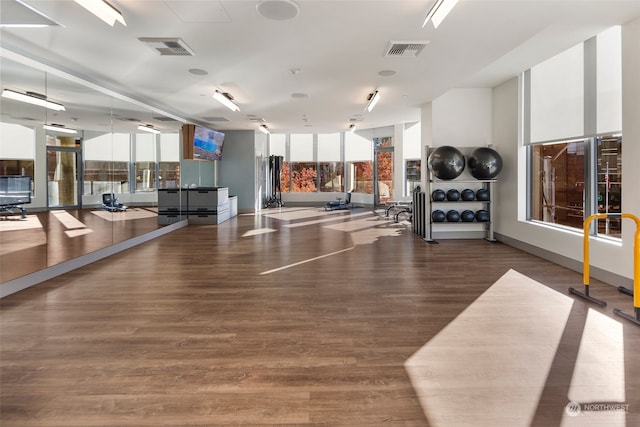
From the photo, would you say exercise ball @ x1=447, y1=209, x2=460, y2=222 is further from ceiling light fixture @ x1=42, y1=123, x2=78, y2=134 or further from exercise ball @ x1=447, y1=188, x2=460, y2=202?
ceiling light fixture @ x1=42, y1=123, x2=78, y2=134

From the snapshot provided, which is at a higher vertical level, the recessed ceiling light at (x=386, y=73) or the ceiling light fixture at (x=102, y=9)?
the recessed ceiling light at (x=386, y=73)

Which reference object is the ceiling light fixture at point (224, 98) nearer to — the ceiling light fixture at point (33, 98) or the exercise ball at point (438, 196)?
the ceiling light fixture at point (33, 98)

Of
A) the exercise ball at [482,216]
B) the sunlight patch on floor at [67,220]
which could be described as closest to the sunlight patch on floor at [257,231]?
the sunlight patch on floor at [67,220]

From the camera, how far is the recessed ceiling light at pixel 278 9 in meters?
3.65

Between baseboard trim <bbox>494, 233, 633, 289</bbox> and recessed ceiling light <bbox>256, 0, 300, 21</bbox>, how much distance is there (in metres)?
4.82

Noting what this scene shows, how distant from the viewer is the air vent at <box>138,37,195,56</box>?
459 centimetres

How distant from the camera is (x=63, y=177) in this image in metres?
5.37

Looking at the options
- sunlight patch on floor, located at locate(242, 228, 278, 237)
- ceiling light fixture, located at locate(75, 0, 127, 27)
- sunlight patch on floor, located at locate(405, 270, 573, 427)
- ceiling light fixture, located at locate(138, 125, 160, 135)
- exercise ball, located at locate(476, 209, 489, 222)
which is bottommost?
sunlight patch on floor, located at locate(405, 270, 573, 427)

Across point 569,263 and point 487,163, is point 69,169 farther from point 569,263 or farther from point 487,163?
point 569,263

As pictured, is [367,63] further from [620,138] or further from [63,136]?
[63,136]

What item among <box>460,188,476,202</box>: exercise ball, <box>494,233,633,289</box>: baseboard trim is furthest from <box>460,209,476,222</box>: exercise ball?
<box>494,233,633,289</box>: baseboard trim

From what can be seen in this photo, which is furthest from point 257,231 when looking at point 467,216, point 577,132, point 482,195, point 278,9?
point 577,132

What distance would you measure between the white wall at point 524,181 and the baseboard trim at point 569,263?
47 mm

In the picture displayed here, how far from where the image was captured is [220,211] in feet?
34.1
